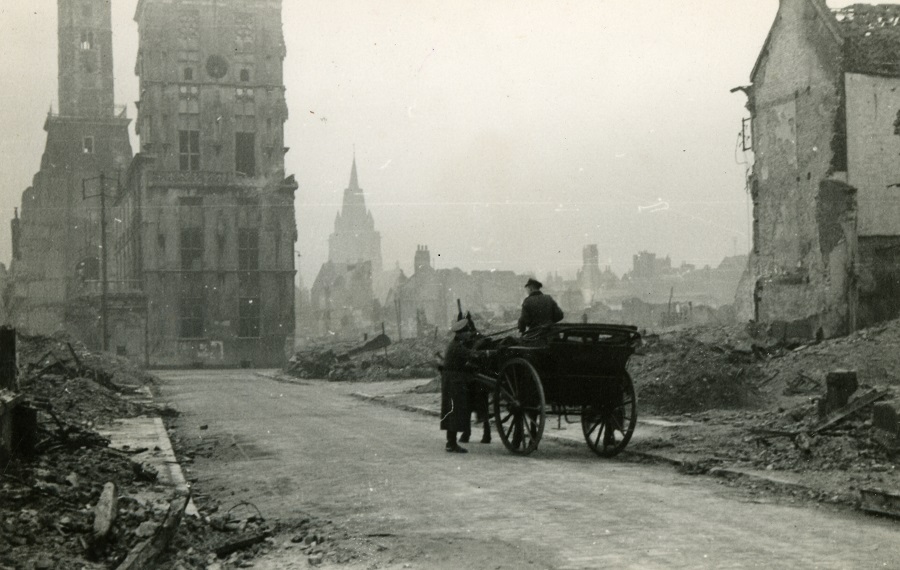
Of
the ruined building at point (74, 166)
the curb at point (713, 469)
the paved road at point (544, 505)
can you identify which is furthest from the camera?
the ruined building at point (74, 166)

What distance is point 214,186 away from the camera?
2041 inches

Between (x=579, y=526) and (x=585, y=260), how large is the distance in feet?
300

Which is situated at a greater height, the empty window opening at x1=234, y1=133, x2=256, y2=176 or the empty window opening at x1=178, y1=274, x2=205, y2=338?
the empty window opening at x1=234, y1=133, x2=256, y2=176

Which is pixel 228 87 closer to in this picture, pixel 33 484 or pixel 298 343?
pixel 298 343

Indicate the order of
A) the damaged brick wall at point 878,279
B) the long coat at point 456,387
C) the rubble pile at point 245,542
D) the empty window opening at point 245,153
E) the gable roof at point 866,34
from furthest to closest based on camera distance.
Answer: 1. the empty window opening at point 245,153
2. the gable roof at point 866,34
3. the damaged brick wall at point 878,279
4. the long coat at point 456,387
5. the rubble pile at point 245,542

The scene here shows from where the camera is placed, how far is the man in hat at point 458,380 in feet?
39.2

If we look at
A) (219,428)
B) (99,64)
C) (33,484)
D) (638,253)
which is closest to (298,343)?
(99,64)

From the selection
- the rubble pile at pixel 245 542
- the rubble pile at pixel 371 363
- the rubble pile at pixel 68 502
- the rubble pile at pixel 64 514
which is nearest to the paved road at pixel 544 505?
the rubble pile at pixel 245 542

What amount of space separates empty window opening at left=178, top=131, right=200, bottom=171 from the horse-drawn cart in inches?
1712

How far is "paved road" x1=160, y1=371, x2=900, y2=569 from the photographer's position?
6.36 meters

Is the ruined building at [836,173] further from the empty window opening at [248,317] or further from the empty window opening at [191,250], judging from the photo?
the empty window opening at [191,250]

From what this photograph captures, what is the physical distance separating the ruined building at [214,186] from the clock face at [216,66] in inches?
2.1

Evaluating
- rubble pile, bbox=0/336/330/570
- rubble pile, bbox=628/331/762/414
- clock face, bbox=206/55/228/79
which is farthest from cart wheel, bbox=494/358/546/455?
clock face, bbox=206/55/228/79

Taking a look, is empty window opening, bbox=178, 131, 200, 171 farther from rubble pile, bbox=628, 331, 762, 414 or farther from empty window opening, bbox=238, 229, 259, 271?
rubble pile, bbox=628, 331, 762, 414
